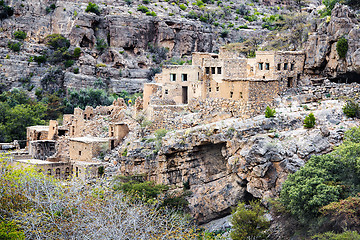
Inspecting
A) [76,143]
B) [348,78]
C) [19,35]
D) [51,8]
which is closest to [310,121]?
[348,78]

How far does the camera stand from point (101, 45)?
89438 mm

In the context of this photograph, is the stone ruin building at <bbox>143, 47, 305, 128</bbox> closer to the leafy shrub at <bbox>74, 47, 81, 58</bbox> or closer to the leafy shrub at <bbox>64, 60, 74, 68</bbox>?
the leafy shrub at <bbox>64, 60, 74, 68</bbox>

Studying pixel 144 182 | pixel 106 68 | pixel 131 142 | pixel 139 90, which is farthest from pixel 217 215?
pixel 106 68

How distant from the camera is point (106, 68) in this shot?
86.8 meters

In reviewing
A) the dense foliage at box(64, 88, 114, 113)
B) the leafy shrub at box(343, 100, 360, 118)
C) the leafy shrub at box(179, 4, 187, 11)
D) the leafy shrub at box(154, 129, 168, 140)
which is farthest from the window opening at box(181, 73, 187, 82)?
the leafy shrub at box(179, 4, 187, 11)

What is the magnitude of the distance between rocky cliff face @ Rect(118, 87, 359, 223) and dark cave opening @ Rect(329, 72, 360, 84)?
4.06 metres

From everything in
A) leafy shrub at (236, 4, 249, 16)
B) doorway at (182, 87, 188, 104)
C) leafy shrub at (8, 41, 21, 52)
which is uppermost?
leafy shrub at (236, 4, 249, 16)

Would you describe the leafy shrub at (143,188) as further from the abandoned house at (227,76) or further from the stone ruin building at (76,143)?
the abandoned house at (227,76)

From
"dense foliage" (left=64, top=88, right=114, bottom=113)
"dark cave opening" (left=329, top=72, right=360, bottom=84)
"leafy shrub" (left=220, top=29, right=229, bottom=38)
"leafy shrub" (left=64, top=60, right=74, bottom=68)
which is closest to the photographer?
"dark cave opening" (left=329, top=72, right=360, bottom=84)

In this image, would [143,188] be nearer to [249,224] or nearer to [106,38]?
[249,224]

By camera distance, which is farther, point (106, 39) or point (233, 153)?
point (106, 39)

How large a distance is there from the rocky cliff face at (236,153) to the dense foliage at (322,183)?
2.81 meters

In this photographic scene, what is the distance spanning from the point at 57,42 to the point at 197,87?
1958 inches

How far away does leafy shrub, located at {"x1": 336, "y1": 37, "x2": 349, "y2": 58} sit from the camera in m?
43.9
